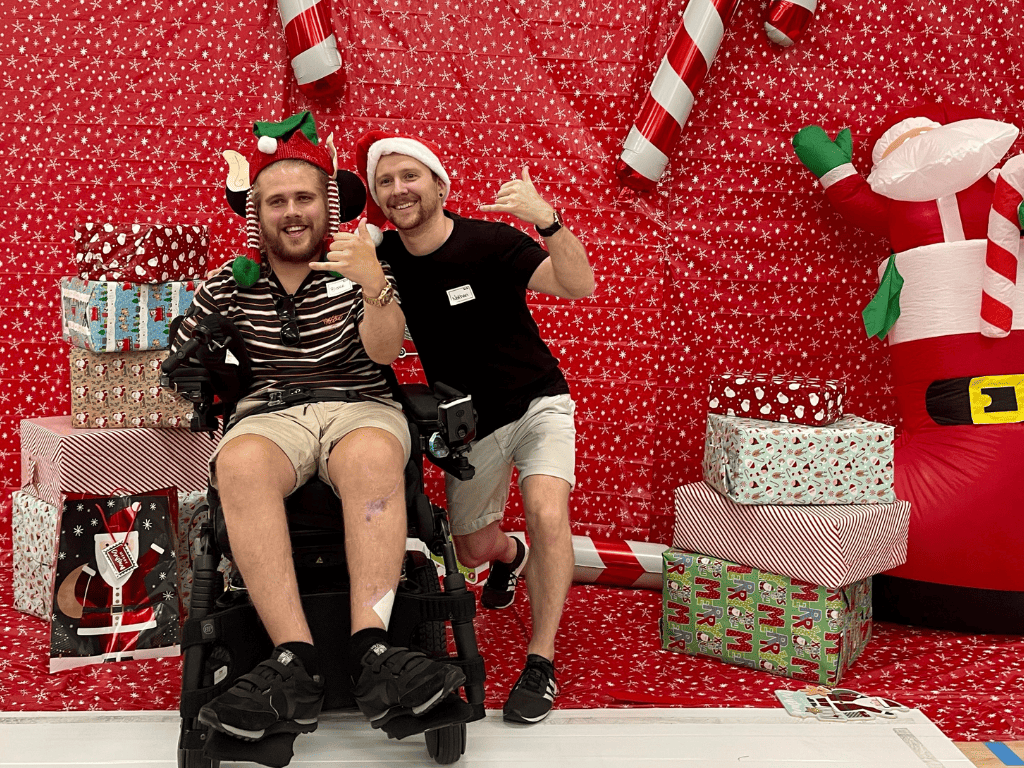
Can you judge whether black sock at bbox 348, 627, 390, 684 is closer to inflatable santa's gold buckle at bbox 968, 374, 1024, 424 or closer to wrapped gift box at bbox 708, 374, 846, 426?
wrapped gift box at bbox 708, 374, 846, 426

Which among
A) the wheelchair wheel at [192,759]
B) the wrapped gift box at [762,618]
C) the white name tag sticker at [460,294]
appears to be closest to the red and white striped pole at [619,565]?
the wrapped gift box at [762,618]

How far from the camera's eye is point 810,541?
2850 mm

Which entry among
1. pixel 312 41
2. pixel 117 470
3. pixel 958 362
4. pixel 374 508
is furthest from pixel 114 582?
pixel 958 362

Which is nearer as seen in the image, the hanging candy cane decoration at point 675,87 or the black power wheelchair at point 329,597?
the black power wheelchair at point 329,597

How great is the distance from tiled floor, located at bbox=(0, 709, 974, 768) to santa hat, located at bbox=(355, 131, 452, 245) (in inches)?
57.7

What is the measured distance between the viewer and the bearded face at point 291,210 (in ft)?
8.37

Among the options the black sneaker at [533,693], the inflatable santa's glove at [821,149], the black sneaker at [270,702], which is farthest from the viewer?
the inflatable santa's glove at [821,149]

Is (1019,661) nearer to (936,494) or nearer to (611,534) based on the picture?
(936,494)

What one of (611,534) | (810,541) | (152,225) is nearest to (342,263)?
(152,225)

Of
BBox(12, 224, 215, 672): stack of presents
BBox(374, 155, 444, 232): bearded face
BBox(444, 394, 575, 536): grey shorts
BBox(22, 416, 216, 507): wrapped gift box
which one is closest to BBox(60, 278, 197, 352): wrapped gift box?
BBox(12, 224, 215, 672): stack of presents

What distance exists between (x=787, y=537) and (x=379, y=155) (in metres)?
1.74

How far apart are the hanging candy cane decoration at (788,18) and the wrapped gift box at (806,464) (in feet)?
5.27

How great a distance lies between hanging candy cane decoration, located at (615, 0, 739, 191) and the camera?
348 centimetres

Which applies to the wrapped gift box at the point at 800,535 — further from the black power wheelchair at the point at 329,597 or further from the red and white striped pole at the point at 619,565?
the black power wheelchair at the point at 329,597
